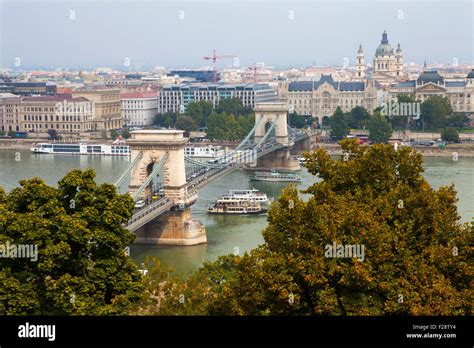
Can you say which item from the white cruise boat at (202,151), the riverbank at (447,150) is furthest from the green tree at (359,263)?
the riverbank at (447,150)

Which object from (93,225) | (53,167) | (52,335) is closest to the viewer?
(52,335)

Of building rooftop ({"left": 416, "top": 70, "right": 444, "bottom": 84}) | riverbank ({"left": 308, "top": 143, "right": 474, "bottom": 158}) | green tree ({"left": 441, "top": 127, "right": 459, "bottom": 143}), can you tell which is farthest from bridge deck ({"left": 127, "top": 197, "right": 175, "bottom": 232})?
building rooftop ({"left": 416, "top": 70, "right": 444, "bottom": 84})

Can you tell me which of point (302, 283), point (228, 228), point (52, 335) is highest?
point (52, 335)

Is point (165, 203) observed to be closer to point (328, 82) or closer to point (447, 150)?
point (447, 150)

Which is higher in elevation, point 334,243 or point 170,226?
point 334,243

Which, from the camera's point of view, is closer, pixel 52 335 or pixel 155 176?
pixel 52 335

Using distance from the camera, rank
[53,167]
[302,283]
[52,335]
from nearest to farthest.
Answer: [52,335] → [302,283] → [53,167]

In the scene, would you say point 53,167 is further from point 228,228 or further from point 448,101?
point 448,101

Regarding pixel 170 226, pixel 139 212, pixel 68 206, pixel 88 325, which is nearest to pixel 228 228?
pixel 170 226
